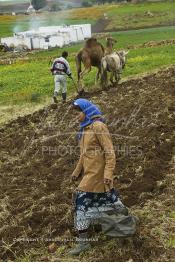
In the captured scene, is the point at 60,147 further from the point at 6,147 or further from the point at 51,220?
the point at 51,220

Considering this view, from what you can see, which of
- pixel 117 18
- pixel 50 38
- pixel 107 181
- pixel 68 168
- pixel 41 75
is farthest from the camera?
pixel 117 18

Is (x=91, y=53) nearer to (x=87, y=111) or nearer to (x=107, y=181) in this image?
(x=87, y=111)

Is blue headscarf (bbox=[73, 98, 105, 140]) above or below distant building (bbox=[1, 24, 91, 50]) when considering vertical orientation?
above

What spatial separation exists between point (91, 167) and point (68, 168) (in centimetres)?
311

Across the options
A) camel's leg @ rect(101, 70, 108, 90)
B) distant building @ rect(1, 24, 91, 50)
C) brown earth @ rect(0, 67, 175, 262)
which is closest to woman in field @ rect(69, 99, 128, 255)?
brown earth @ rect(0, 67, 175, 262)

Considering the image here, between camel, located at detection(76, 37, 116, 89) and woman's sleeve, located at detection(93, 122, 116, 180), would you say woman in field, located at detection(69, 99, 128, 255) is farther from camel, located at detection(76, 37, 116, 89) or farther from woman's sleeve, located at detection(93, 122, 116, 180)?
camel, located at detection(76, 37, 116, 89)

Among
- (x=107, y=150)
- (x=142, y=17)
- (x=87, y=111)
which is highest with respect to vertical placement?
(x=87, y=111)

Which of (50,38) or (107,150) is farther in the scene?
(50,38)

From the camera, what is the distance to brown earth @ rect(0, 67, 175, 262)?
23.2ft

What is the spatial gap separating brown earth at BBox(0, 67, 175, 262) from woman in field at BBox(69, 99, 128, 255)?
1.23 ft

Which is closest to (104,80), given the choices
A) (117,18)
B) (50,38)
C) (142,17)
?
(50,38)

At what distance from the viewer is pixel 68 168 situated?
9.80 meters

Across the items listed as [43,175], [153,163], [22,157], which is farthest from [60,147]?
[153,163]

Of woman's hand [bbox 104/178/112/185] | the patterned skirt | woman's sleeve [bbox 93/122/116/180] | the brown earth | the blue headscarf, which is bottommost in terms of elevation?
the brown earth
